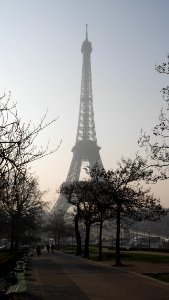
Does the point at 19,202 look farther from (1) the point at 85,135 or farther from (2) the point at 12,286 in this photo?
(1) the point at 85,135

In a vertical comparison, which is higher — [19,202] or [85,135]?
[85,135]

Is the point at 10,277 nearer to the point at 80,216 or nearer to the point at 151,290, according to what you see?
the point at 151,290

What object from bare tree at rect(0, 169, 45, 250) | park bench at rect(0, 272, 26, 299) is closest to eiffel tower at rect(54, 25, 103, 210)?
bare tree at rect(0, 169, 45, 250)

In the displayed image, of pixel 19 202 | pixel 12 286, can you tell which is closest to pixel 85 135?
pixel 19 202

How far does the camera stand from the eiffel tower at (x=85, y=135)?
147 meters

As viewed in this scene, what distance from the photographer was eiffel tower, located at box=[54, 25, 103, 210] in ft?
482

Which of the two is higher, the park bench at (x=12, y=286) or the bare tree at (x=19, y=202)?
the bare tree at (x=19, y=202)

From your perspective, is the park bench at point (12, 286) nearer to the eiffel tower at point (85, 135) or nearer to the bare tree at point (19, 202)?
the bare tree at point (19, 202)

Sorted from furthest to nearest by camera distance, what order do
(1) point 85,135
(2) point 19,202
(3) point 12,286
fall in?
(1) point 85,135, (2) point 19,202, (3) point 12,286

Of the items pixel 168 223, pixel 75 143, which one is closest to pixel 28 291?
pixel 75 143

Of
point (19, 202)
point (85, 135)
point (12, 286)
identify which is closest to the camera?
point (12, 286)

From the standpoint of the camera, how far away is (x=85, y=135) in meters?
154

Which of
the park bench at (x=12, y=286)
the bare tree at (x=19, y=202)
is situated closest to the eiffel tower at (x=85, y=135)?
the bare tree at (x=19, y=202)

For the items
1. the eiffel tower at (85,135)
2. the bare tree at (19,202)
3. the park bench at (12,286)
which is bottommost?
the park bench at (12,286)
